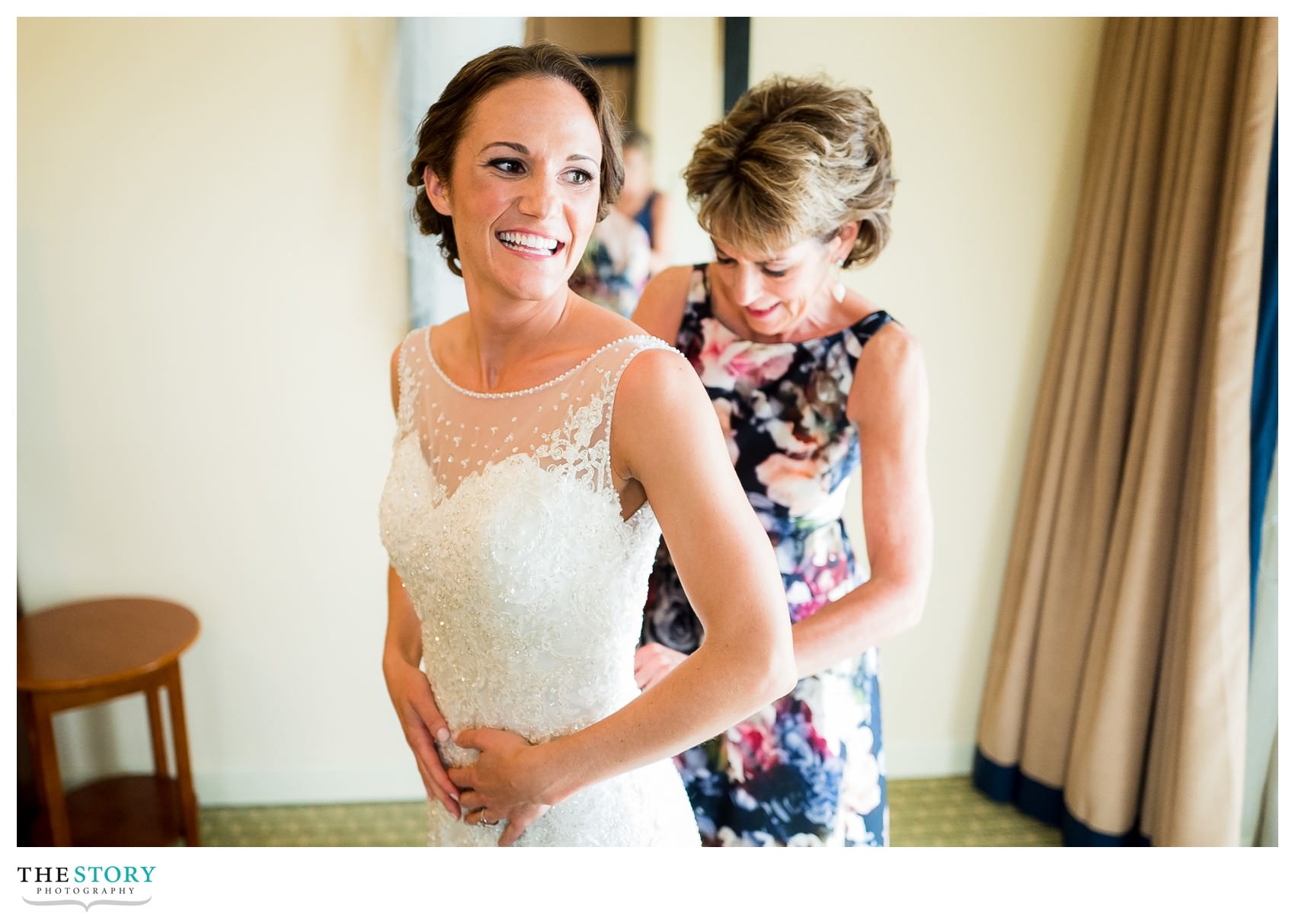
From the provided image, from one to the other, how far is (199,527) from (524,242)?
5.70ft

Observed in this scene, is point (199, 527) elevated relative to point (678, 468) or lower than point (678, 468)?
lower

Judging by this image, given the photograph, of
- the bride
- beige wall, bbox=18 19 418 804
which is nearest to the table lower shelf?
beige wall, bbox=18 19 418 804

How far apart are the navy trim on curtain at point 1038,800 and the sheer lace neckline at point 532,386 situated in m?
1.92

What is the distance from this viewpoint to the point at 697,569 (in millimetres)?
900

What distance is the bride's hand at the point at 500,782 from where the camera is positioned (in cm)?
106

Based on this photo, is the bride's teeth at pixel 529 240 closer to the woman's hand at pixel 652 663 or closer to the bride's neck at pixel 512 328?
the bride's neck at pixel 512 328

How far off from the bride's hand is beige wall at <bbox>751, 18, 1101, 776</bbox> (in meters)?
1.55

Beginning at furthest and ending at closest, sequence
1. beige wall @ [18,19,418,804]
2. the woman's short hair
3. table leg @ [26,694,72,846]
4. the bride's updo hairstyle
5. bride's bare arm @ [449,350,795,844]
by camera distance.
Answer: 1. beige wall @ [18,19,418,804]
2. table leg @ [26,694,72,846]
3. the woman's short hair
4. the bride's updo hairstyle
5. bride's bare arm @ [449,350,795,844]

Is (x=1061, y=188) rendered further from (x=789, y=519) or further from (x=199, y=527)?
(x=199, y=527)

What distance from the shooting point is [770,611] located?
90 centimetres

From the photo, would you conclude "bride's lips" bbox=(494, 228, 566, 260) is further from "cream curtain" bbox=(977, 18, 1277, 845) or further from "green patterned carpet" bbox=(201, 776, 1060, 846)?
"green patterned carpet" bbox=(201, 776, 1060, 846)

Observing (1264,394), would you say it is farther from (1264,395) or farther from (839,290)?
(839,290)

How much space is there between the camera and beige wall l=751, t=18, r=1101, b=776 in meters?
2.21
